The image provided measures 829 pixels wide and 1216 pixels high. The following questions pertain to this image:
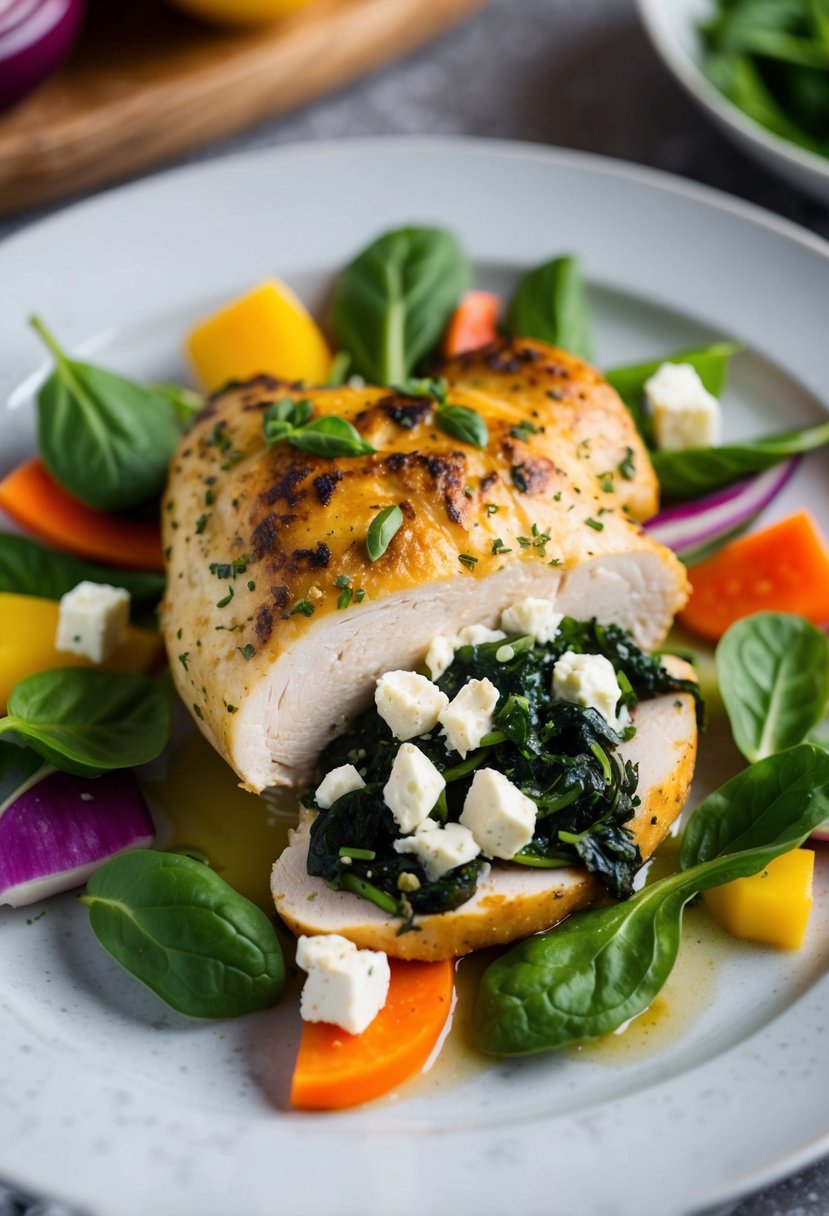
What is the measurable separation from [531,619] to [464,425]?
564 mm

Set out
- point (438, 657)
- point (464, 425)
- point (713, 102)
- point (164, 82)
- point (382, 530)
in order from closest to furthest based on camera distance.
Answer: point (382, 530) → point (438, 657) → point (464, 425) → point (713, 102) → point (164, 82)

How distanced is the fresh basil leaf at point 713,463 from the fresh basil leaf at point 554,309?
1.98ft

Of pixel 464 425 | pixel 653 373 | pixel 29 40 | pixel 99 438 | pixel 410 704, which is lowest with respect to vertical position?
pixel 653 373

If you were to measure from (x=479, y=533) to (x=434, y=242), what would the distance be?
5.79 feet

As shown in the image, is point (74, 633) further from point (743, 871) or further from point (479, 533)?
point (743, 871)

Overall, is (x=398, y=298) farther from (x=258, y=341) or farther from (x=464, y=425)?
(x=464, y=425)

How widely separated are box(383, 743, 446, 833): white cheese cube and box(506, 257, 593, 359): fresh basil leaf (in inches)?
79.1

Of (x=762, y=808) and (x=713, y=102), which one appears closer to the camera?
(x=762, y=808)

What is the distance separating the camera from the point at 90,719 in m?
3.51

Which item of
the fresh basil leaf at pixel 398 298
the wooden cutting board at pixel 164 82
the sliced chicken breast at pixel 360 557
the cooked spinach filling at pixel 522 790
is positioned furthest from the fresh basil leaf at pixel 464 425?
the wooden cutting board at pixel 164 82

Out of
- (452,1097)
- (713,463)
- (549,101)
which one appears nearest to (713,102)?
(549,101)

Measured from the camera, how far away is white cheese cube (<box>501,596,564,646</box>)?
3342 mm

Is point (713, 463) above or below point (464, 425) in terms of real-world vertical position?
below

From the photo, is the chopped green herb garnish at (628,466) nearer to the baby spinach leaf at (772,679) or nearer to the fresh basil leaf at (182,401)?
the baby spinach leaf at (772,679)
